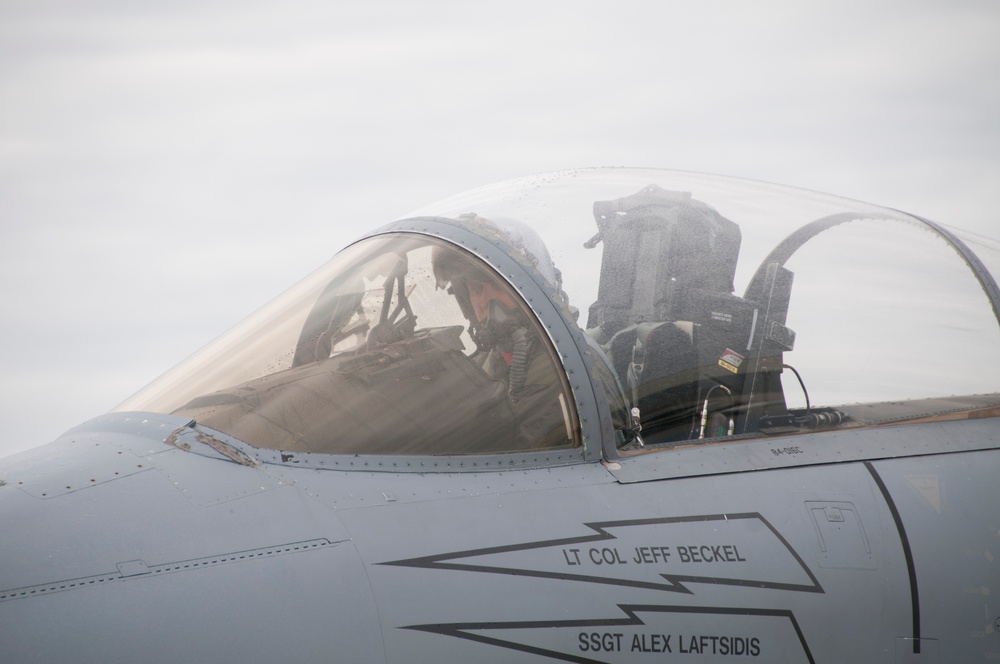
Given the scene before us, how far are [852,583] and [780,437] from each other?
0.64 metres

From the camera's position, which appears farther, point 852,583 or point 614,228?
point 614,228

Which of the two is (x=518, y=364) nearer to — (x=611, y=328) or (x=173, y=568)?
(x=611, y=328)

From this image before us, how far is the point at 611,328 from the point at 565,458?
2.33 feet

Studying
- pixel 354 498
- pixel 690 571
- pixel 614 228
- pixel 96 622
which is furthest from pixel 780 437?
pixel 96 622

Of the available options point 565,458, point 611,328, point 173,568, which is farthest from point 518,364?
point 173,568

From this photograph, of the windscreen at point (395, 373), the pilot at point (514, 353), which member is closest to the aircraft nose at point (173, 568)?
the windscreen at point (395, 373)

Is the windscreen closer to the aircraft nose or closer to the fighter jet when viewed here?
the fighter jet

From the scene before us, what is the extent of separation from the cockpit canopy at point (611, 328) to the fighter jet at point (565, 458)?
0.04 feet

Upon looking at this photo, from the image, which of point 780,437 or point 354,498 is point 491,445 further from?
point 780,437

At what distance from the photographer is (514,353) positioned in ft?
11.6

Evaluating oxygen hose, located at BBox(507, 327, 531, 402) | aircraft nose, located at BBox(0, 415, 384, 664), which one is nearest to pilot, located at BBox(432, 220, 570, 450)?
oxygen hose, located at BBox(507, 327, 531, 402)

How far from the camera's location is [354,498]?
3.00 meters

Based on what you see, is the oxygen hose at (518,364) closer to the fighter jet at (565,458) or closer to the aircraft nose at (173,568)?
the fighter jet at (565,458)

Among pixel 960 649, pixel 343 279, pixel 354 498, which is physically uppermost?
pixel 343 279
